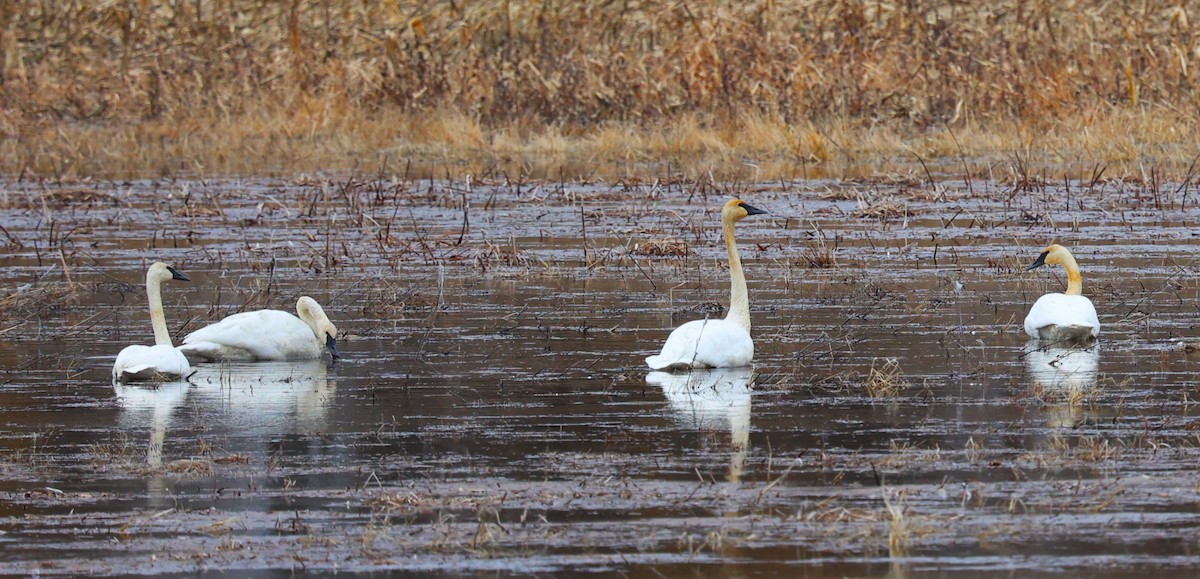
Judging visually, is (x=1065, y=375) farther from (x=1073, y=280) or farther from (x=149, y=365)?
(x=149, y=365)

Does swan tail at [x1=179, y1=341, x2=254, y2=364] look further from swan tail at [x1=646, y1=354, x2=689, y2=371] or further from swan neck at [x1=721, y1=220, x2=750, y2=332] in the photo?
swan neck at [x1=721, y1=220, x2=750, y2=332]

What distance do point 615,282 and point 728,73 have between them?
10.9m

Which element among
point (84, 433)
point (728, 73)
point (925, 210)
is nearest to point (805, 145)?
point (728, 73)

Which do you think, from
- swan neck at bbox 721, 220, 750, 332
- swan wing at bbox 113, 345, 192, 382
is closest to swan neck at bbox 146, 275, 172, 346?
swan wing at bbox 113, 345, 192, 382

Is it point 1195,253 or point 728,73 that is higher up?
point 728,73

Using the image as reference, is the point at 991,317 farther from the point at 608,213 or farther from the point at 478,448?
the point at 608,213

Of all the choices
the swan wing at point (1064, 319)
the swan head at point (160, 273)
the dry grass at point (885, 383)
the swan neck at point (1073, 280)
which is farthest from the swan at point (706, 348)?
the swan head at point (160, 273)

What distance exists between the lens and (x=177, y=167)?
20.9 m

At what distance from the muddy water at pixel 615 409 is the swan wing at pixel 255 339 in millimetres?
141

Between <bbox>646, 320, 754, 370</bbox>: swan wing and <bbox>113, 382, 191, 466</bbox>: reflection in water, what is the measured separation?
7.53ft

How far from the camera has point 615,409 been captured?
7863mm

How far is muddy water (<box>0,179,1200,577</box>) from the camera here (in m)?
5.68

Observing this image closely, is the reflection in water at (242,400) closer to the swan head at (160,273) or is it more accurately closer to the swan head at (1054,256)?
the swan head at (160,273)

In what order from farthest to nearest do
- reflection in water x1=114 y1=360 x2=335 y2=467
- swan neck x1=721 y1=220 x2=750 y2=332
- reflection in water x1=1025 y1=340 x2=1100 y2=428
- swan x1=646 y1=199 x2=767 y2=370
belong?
swan neck x1=721 y1=220 x2=750 y2=332 < swan x1=646 y1=199 x2=767 y2=370 < reflection in water x1=114 y1=360 x2=335 y2=467 < reflection in water x1=1025 y1=340 x2=1100 y2=428
